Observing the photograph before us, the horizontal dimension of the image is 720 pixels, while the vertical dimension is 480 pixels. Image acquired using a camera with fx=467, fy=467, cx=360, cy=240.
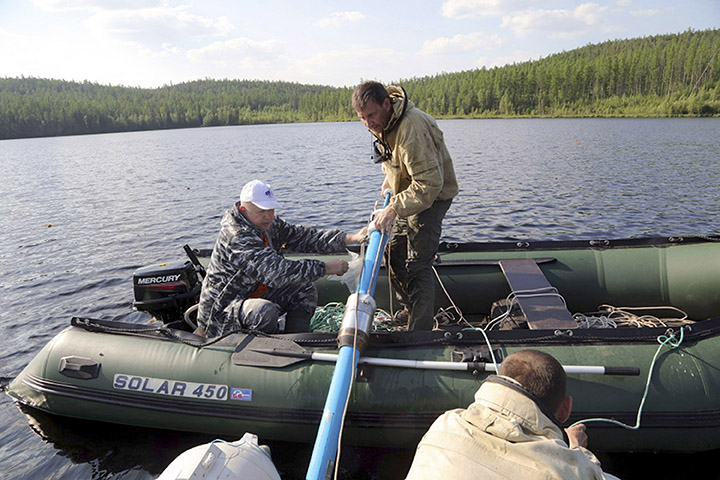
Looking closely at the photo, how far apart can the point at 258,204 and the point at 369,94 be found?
122cm

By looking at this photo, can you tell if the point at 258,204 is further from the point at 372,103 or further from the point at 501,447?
the point at 501,447

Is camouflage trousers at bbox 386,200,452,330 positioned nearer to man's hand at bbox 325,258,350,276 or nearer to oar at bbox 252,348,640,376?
man's hand at bbox 325,258,350,276

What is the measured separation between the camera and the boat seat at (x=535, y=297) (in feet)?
12.9

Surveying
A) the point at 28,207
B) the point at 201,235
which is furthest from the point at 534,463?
the point at 28,207

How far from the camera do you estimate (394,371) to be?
3.45m

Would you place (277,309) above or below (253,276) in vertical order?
below

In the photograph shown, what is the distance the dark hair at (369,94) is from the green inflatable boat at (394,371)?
179 centimetres

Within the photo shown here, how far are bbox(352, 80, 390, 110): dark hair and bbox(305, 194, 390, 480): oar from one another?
40.2 inches

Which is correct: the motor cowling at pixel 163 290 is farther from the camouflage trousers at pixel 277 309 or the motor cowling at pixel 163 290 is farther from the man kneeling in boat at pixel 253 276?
the camouflage trousers at pixel 277 309

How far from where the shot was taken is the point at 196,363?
369cm

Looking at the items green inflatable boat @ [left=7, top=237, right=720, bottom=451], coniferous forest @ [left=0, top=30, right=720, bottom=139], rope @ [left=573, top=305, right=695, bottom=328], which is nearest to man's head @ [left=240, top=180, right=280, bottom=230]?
green inflatable boat @ [left=7, top=237, right=720, bottom=451]

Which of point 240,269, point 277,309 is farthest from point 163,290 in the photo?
point 277,309

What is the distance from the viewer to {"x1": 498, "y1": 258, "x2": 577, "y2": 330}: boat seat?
154 inches

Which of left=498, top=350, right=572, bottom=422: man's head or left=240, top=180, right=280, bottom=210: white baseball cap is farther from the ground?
left=240, top=180, right=280, bottom=210: white baseball cap
